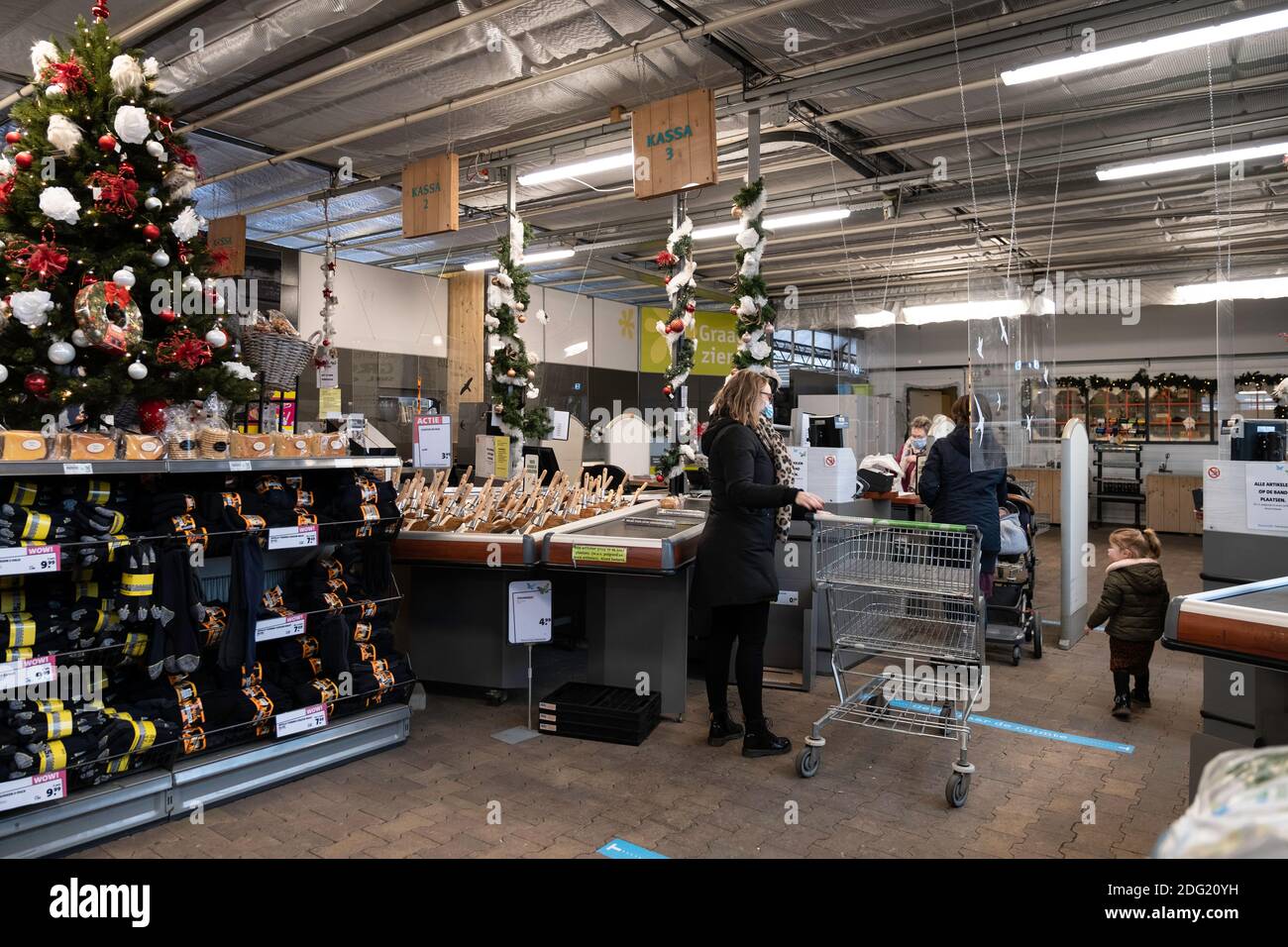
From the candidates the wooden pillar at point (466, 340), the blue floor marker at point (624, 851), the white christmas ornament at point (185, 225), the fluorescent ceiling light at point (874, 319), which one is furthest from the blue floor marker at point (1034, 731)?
the fluorescent ceiling light at point (874, 319)

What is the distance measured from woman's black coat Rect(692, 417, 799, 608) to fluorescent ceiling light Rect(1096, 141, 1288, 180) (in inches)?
210

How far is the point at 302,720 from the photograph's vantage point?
11.5 feet

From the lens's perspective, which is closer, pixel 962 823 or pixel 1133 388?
pixel 962 823

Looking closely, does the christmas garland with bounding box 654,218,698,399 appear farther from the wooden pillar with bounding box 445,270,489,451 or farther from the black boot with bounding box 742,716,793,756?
the wooden pillar with bounding box 445,270,489,451

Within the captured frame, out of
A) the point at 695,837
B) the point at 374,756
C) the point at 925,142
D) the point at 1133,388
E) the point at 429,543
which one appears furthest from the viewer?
the point at 1133,388

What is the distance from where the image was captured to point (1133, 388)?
1415 cm

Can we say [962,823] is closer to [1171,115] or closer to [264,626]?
[264,626]

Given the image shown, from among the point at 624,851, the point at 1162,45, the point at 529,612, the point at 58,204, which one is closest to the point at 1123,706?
the point at 624,851

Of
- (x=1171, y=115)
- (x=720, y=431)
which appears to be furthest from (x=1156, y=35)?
(x=720, y=431)

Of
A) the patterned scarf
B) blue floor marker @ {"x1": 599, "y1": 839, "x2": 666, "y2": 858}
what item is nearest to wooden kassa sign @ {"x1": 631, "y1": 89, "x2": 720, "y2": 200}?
the patterned scarf

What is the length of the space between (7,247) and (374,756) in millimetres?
2707

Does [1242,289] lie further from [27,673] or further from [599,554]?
[27,673]

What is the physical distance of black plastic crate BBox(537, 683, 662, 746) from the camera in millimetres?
3916

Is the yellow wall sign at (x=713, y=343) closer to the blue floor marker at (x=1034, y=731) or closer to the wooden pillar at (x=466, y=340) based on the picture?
the wooden pillar at (x=466, y=340)
